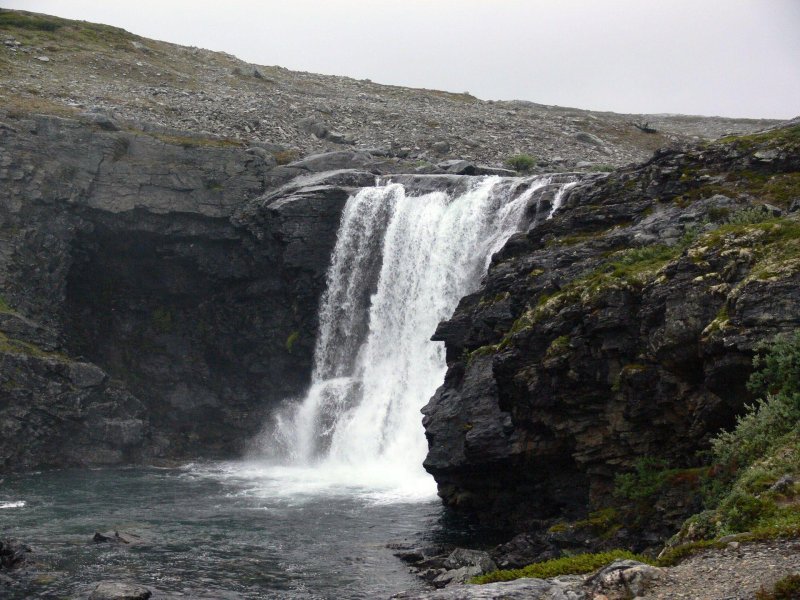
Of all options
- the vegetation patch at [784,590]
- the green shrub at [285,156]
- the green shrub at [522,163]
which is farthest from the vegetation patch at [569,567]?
the green shrub at [522,163]

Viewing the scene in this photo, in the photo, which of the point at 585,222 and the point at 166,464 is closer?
the point at 585,222

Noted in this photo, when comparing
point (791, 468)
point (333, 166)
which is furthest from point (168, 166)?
point (791, 468)

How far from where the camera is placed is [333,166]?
64938 millimetres

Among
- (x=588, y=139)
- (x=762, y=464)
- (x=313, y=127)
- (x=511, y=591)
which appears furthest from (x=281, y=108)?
(x=511, y=591)

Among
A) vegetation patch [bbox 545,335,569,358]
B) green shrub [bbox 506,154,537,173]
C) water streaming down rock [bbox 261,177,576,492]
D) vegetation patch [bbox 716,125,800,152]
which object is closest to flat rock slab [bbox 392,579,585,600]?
vegetation patch [bbox 545,335,569,358]

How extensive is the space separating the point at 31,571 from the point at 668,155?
29284mm

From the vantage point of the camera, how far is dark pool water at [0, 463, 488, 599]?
28.7 meters

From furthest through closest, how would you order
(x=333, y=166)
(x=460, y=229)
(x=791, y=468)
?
1. (x=333, y=166)
2. (x=460, y=229)
3. (x=791, y=468)

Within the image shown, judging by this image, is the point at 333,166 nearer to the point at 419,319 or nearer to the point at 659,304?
the point at 419,319

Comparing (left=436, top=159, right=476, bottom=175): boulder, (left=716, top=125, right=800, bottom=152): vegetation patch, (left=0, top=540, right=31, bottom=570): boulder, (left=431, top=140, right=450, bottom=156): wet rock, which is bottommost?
(left=0, top=540, right=31, bottom=570): boulder

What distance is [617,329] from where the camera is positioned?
29.5 m

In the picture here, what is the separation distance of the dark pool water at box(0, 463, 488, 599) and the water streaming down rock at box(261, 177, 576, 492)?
4.64 metres

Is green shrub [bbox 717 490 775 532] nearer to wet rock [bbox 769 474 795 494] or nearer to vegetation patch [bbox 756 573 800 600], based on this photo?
wet rock [bbox 769 474 795 494]

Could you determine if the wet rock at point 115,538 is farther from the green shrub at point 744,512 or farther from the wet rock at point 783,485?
the wet rock at point 783,485
